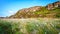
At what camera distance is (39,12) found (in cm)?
468

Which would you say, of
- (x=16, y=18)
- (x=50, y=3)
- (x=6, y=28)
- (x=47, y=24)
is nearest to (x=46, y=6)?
(x=50, y=3)

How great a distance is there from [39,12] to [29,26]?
A: 0.48 m

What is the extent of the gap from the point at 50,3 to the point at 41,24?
0.66 m

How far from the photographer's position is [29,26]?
4.64 metres

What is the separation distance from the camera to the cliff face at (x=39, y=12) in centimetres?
467

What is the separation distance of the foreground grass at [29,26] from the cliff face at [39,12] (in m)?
0.13

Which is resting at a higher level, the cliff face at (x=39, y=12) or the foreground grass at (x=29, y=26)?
the cliff face at (x=39, y=12)

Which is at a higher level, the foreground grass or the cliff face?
the cliff face

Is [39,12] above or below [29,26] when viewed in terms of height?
above

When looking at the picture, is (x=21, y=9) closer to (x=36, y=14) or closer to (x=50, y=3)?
(x=36, y=14)

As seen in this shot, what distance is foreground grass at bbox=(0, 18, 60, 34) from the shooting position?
461 cm

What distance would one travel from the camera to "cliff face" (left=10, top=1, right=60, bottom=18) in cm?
467

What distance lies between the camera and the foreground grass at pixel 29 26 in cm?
461

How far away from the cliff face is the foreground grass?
0.13 m
